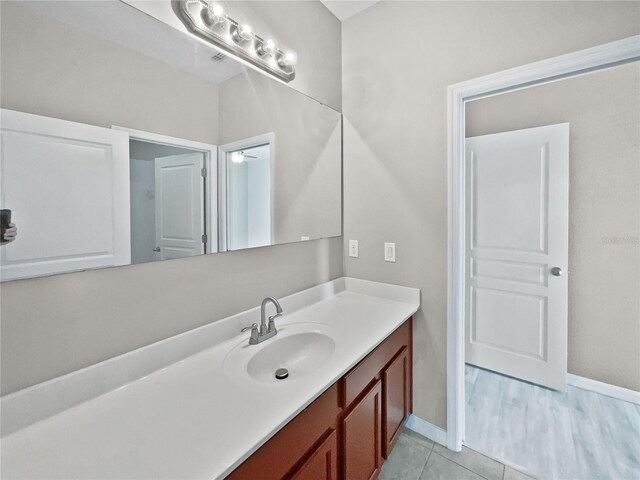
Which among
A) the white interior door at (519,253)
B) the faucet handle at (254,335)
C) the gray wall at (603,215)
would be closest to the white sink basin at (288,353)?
the faucet handle at (254,335)

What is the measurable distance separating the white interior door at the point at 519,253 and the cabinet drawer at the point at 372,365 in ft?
3.86

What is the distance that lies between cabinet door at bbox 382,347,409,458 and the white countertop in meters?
0.41

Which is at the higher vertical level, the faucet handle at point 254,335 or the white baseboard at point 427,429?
the faucet handle at point 254,335

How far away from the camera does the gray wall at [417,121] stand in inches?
56.7

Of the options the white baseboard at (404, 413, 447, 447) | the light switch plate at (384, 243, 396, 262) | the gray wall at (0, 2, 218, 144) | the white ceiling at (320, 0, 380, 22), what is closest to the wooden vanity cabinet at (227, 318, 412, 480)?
the white baseboard at (404, 413, 447, 447)

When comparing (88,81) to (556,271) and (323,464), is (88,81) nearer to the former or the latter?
(323,464)

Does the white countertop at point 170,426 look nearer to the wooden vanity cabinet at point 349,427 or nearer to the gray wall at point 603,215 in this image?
the wooden vanity cabinet at point 349,427

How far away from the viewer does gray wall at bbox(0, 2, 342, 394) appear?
78 cm

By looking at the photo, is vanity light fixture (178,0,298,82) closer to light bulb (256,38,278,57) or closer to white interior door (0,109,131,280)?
light bulb (256,38,278,57)

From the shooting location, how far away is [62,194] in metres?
0.83

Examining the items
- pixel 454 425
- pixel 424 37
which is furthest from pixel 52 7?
pixel 454 425

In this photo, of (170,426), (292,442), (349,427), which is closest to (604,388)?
(349,427)

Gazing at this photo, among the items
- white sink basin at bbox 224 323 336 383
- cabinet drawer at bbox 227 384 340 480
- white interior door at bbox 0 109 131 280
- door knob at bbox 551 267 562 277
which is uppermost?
white interior door at bbox 0 109 131 280

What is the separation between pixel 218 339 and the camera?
4.13ft
